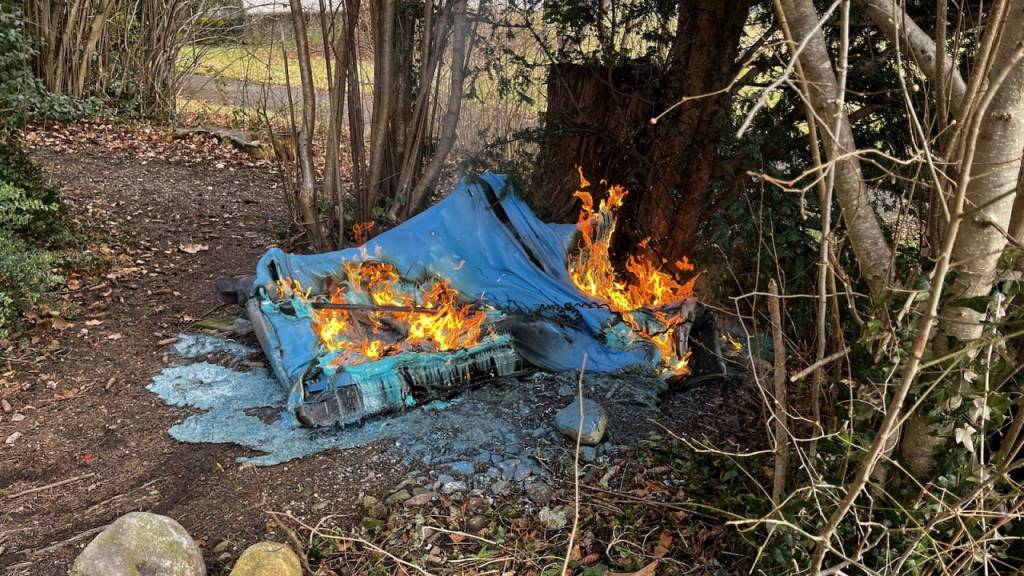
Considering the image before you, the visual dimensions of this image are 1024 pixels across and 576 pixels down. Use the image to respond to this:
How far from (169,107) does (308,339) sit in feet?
22.9

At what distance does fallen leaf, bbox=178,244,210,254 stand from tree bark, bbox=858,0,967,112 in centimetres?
534

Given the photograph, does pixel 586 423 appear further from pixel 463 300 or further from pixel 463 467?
pixel 463 300

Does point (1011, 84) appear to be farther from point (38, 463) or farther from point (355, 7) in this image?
point (355, 7)

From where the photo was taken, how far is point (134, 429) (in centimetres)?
370

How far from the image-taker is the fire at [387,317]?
159 inches

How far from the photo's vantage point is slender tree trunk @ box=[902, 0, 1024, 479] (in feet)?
6.11

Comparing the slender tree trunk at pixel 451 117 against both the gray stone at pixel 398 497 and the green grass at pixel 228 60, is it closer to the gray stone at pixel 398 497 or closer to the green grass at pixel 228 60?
the gray stone at pixel 398 497

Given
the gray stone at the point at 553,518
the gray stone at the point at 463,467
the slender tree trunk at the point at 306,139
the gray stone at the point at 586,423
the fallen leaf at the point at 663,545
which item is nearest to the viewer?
the fallen leaf at the point at 663,545

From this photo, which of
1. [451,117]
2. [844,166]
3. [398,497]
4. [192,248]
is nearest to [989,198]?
[844,166]

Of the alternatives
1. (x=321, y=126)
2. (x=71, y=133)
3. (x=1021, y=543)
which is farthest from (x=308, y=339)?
(x=71, y=133)

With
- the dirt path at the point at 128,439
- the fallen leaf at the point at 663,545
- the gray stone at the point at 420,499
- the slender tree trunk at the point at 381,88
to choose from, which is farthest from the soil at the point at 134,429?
the slender tree trunk at the point at 381,88

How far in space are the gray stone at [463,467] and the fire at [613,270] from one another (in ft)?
Result: 5.12

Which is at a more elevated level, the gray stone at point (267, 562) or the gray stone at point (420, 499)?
the gray stone at point (267, 562)

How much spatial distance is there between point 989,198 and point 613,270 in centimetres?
328
